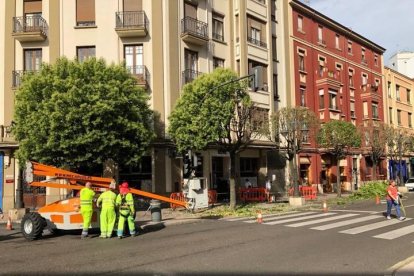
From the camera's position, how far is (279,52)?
34.0 meters

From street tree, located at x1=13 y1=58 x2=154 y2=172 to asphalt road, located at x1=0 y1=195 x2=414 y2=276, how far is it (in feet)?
19.3

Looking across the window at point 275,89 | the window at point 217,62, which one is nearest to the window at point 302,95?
the window at point 275,89

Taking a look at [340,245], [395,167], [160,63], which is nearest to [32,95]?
[160,63]

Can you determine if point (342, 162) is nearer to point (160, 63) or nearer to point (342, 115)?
point (342, 115)

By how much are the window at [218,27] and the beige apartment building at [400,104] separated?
25.9 metres

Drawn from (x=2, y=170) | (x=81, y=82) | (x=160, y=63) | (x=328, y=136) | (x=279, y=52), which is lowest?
(x=2, y=170)

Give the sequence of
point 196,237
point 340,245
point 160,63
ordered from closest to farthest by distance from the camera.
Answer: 1. point 340,245
2. point 196,237
3. point 160,63

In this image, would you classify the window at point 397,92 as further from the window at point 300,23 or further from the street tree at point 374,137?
the window at point 300,23

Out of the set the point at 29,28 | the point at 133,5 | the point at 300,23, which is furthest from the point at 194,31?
the point at 300,23

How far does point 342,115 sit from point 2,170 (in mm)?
28675

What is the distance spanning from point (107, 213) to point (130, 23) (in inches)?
607

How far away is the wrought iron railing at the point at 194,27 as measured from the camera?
26594 millimetres

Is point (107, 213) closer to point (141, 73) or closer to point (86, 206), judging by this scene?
point (86, 206)

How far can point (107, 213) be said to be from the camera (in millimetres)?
12656
